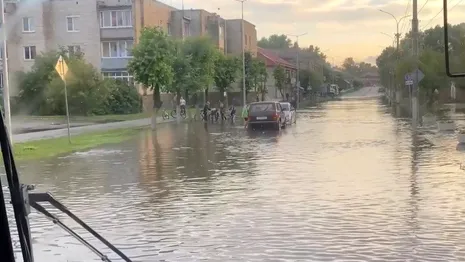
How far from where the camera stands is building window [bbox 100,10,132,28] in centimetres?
5525

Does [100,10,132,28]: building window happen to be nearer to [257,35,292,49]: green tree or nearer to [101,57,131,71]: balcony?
[101,57,131,71]: balcony

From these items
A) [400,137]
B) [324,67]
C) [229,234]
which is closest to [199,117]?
[400,137]

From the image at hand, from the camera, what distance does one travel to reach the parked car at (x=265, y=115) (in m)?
33.0

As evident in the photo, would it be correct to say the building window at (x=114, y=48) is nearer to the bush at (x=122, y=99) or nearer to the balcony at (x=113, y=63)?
the balcony at (x=113, y=63)

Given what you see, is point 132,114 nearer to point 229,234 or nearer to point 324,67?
point 229,234

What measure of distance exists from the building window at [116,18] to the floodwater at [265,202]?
35.5 meters

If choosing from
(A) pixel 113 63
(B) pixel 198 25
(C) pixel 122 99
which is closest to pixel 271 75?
(B) pixel 198 25

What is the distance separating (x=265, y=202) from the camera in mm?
10945

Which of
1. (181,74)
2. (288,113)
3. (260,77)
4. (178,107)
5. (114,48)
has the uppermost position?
(114,48)

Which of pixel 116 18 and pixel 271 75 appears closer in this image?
pixel 116 18

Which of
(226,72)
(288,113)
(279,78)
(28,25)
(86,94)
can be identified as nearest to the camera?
(28,25)

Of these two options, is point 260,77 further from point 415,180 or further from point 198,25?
point 415,180

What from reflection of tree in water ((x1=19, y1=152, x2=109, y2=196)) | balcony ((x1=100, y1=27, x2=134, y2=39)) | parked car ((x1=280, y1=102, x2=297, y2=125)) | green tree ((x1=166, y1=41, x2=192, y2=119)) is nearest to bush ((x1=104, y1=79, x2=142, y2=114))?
balcony ((x1=100, y1=27, x2=134, y2=39))

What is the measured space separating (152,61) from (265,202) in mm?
24815
